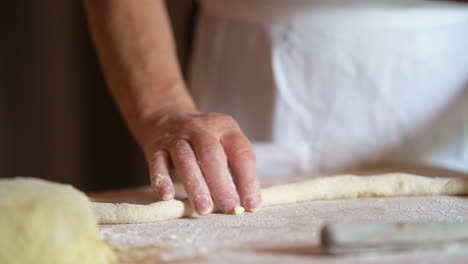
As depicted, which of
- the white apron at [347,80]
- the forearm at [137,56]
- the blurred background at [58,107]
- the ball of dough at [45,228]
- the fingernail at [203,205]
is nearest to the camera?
the ball of dough at [45,228]

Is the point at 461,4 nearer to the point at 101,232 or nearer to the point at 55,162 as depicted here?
the point at 101,232

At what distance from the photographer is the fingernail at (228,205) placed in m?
1.20

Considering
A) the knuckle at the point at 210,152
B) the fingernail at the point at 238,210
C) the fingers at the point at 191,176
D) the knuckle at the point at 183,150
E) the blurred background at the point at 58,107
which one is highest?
the knuckle at the point at 210,152

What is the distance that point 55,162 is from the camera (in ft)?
8.70

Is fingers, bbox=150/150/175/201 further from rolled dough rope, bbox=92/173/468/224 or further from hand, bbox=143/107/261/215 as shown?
rolled dough rope, bbox=92/173/468/224

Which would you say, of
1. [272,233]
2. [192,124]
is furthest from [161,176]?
[272,233]

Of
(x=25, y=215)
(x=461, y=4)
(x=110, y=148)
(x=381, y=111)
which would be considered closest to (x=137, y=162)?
(x=110, y=148)

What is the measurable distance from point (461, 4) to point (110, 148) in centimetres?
163

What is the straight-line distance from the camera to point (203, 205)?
3.85 ft

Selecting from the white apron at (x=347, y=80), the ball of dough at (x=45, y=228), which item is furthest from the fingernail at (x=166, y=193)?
the white apron at (x=347, y=80)

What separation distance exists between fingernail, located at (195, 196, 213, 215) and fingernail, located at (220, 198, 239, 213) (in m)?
0.03

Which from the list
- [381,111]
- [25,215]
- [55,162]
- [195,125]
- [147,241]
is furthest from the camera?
[55,162]

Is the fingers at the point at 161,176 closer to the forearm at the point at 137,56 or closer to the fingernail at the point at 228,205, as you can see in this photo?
the fingernail at the point at 228,205

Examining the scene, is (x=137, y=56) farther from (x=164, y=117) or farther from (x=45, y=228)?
(x=45, y=228)
